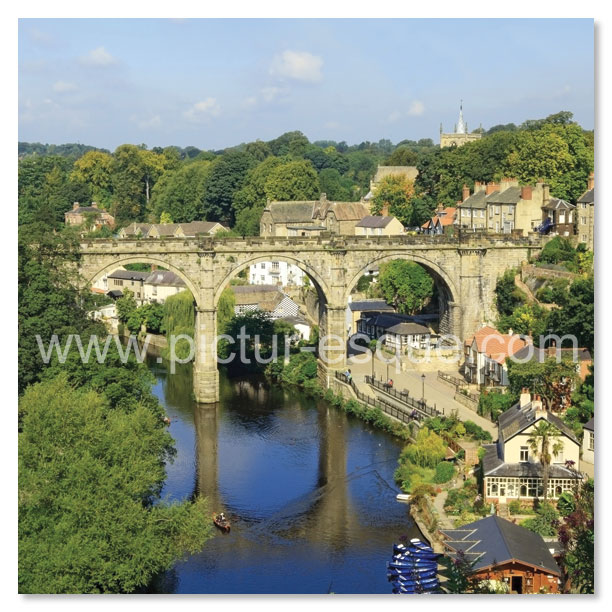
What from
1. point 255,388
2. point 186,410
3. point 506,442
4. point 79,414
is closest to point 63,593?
point 79,414

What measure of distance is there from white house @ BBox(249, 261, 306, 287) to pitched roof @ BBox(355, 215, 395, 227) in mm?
7401

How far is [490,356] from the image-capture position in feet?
185

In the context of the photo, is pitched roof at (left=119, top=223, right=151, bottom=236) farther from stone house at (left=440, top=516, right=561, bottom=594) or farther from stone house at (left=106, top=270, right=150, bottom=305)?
stone house at (left=440, top=516, right=561, bottom=594)

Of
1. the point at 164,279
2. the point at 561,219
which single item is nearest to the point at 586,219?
the point at 561,219

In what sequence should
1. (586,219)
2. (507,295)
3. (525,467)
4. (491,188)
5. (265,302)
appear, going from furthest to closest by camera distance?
(265,302), (491,188), (586,219), (507,295), (525,467)

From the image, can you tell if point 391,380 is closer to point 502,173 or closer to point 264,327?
point 264,327

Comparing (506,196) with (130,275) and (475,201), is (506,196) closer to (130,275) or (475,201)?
(475,201)

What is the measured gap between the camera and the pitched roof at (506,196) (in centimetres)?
7238

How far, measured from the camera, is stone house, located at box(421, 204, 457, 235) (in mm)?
82000

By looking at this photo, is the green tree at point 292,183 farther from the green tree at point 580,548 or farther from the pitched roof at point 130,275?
the green tree at point 580,548

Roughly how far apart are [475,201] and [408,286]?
30.9 ft

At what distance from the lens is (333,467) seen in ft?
161

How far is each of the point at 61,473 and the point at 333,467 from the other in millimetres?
19487

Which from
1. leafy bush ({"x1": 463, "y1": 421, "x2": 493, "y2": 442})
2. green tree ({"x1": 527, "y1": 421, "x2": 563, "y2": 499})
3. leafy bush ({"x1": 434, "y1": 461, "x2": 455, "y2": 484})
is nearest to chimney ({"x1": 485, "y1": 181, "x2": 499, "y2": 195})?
leafy bush ({"x1": 463, "y1": 421, "x2": 493, "y2": 442})
